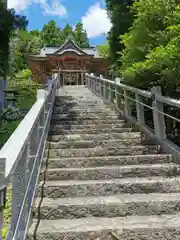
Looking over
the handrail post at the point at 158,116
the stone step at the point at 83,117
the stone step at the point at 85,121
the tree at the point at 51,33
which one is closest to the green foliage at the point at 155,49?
the handrail post at the point at 158,116

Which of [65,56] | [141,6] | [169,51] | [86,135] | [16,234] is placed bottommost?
[16,234]

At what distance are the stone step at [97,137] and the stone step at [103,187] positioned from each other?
1614 millimetres

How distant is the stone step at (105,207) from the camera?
2979 millimetres

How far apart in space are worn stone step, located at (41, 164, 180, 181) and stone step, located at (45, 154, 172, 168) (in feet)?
0.75

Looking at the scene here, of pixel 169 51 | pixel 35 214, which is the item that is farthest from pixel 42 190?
pixel 169 51

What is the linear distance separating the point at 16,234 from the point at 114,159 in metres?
2.36

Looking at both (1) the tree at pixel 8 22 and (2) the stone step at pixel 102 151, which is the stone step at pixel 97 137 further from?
(1) the tree at pixel 8 22

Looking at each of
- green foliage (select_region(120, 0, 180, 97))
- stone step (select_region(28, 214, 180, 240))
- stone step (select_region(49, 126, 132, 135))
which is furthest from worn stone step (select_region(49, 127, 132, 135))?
stone step (select_region(28, 214, 180, 240))

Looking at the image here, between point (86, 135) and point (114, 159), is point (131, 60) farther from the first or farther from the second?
point (114, 159)

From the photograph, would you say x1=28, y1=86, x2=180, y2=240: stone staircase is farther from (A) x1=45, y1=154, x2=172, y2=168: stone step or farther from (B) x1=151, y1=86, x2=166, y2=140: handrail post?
(B) x1=151, y1=86, x2=166, y2=140: handrail post

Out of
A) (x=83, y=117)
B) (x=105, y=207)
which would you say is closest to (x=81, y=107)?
(x=83, y=117)

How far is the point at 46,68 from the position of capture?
24781mm

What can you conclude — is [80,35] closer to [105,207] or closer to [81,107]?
[81,107]

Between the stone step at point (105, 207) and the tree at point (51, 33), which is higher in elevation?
the tree at point (51, 33)
